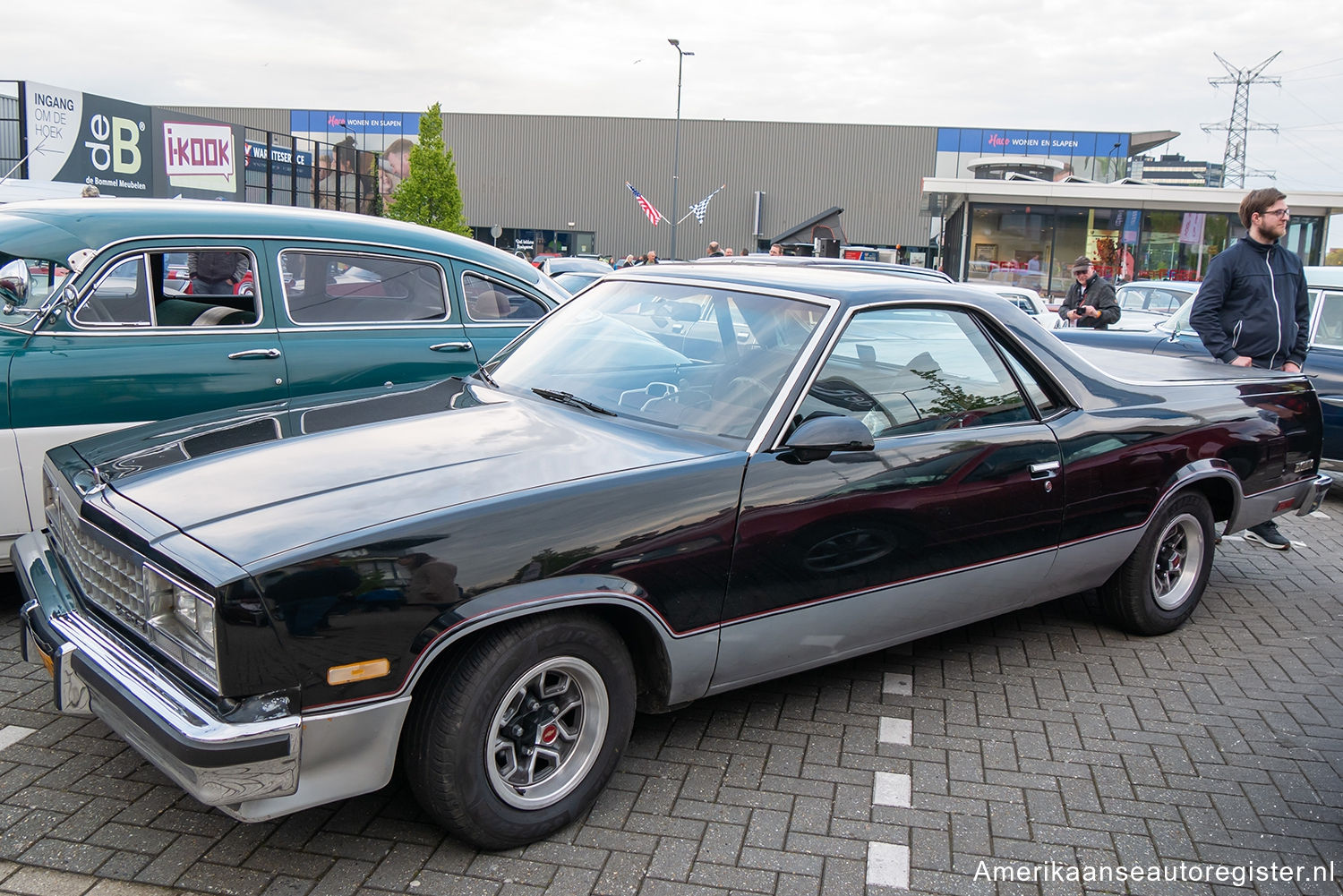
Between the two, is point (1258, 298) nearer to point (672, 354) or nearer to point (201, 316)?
point (672, 354)

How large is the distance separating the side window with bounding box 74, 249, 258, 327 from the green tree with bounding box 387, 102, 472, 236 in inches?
1425

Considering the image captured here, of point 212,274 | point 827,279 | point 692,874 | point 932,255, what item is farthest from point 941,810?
point 932,255

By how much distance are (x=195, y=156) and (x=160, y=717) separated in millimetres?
30462

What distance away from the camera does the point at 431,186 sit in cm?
4062

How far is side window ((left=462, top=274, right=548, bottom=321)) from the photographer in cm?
591

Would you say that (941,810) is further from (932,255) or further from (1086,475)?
(932,255)

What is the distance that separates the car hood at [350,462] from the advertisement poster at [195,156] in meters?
28.4

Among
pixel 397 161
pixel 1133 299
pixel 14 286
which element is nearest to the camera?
pixel 14 286

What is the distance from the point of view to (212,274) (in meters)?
5.00

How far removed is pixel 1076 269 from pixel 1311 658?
8.97 m

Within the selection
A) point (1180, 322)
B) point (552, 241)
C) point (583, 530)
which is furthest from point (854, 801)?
point (552, 241)

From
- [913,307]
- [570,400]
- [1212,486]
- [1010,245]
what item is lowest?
[1212,486]

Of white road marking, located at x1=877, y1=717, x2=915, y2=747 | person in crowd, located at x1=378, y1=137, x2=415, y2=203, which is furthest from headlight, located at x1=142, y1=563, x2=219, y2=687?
person in crowd, located at x1=378, y1=137, x2=415, y2=203

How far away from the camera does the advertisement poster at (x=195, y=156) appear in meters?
28.0
